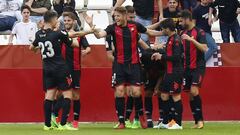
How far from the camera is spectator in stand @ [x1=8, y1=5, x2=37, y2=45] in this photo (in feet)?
67.6

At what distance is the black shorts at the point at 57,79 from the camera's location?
15.4 m

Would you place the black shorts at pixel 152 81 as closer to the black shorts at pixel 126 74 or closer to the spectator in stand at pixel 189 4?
the black shorts at pixel 126 74

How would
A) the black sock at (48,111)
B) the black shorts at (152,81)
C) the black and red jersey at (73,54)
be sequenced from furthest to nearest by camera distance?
the black shorts at (152,81) → the black and red jersey at (73,54) → the black sock at (48,111)

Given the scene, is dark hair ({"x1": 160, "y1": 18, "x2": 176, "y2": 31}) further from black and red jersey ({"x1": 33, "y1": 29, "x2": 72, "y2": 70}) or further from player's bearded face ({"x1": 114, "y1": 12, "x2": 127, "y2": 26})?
black and red jersey ({"x1": 33, "y1": 29, "x2": 72, "y2": 70})

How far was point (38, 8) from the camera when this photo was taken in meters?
21.8

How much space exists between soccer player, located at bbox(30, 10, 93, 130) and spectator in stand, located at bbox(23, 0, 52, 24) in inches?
241

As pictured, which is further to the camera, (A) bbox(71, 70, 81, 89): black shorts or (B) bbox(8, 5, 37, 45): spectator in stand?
(B) bbox(8, 5, 37, 45): spectator in stand

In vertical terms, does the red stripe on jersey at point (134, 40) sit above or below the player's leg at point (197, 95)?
above

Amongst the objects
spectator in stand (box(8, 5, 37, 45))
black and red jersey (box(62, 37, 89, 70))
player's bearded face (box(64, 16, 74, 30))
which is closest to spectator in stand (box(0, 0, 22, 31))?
spectator in stand (box(8, 5, 37, 45))

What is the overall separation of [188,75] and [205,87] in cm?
244

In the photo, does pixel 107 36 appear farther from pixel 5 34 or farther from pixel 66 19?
pixel 5 34

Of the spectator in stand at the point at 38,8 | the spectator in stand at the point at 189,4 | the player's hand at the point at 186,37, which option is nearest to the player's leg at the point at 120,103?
the player's hand at the point at 186,37

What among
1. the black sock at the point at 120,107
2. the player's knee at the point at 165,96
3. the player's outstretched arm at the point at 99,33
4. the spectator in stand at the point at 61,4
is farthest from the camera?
the spectator in stand at the point at 61,4

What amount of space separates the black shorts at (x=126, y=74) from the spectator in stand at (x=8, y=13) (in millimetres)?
6416
